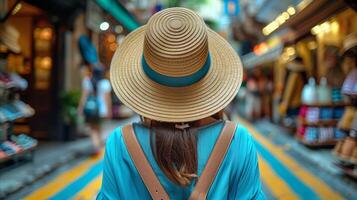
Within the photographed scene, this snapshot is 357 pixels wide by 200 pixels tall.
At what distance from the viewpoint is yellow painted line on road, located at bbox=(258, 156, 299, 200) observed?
622 centimetres

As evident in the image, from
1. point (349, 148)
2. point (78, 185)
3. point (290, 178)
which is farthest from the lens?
point (290, 178)

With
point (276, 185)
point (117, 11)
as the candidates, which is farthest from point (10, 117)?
point (117, 11)

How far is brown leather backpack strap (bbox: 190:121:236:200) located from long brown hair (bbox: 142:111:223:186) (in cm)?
4

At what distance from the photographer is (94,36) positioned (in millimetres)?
13586

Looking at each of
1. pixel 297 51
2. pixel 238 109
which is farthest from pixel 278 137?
pixel 238 109

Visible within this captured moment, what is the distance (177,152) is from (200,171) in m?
0.11

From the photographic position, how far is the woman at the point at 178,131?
5.42 feet

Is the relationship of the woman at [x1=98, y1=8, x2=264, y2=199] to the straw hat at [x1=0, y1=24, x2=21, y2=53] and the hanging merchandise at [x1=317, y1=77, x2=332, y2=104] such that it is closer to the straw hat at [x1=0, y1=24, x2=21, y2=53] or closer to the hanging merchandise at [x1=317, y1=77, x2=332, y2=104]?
the straw hat at [x1=0, y1=24, x2=21, y2=53]

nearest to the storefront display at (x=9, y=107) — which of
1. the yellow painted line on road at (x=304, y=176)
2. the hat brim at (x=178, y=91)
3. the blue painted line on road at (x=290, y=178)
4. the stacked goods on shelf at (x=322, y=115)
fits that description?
the blue painted line on road at (x=290, y=178)

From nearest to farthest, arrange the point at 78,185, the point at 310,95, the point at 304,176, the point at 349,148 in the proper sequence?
the point at 78,185 < the point at 349,148 < the point at 304,176 < the point at 310,95

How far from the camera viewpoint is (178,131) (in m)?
1.71

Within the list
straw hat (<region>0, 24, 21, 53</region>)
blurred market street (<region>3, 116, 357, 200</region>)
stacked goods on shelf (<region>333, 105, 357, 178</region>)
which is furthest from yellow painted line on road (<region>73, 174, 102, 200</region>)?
stacked goods on shelf (<region>333, 105, 357, 178</region>)

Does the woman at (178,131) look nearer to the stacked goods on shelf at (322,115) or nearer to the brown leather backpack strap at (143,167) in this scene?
the brown leather backpack strap at (143,167)

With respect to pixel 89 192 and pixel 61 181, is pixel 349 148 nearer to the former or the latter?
pixel 89 192
